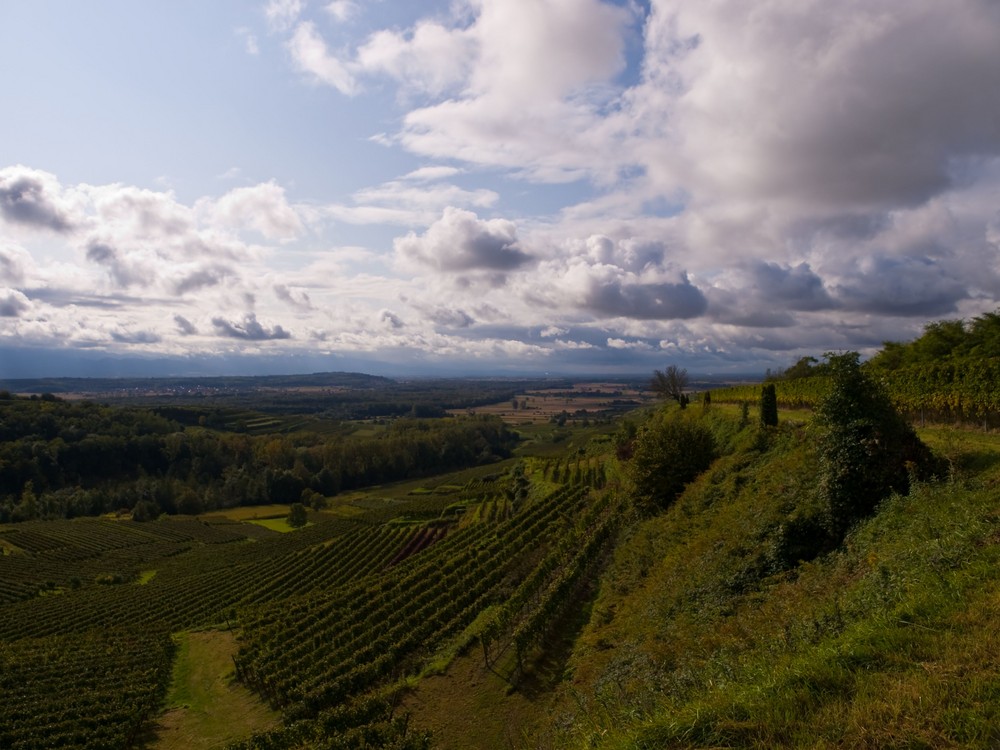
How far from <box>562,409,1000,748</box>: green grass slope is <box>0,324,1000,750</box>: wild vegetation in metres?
0.04

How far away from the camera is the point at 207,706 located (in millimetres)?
28953

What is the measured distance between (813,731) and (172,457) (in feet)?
613

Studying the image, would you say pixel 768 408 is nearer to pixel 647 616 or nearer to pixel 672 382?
pixel 647 616

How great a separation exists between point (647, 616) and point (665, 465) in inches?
545

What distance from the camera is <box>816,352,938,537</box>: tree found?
14852 mm

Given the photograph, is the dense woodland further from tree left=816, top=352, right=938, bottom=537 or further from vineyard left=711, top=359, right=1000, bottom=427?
tree left=816, top=352, right=938, bottom=537

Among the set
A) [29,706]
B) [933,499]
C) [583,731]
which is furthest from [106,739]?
[933,499]

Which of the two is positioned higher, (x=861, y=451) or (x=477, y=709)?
(x=861, y=451)

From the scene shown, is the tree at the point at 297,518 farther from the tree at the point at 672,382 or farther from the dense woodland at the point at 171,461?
the tree at the point at 672,382

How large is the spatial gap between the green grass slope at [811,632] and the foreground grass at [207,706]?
18281 mm

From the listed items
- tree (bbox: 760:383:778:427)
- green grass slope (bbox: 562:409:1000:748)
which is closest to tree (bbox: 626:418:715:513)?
tree (bbox: 760:383:778:427)

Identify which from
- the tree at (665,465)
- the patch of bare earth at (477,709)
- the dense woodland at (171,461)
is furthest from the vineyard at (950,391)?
the dense woodland at (171,461)

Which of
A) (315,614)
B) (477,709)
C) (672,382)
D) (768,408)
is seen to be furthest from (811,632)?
(672,382)

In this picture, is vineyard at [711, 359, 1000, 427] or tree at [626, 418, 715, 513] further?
tree at [626, 418, 715, 513]
